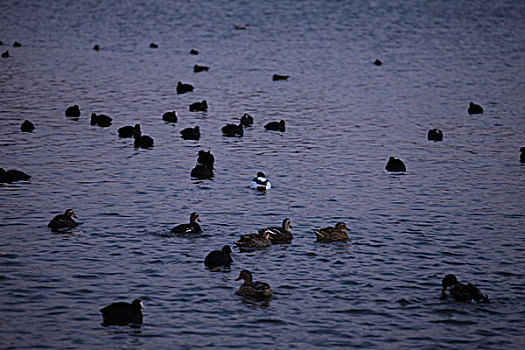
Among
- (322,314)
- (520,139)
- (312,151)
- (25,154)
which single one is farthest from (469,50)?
(322,314)

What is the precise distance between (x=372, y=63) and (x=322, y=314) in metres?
48.5

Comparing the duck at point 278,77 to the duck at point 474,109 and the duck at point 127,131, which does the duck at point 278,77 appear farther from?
the duck at point 127,131

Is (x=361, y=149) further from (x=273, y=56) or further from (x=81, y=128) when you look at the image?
(x=273, y=56)

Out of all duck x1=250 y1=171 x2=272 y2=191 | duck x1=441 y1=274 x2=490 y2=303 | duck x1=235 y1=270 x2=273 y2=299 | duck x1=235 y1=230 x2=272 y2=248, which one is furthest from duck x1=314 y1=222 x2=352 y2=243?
duck x1=250 y1=171 x2=272 y2=191

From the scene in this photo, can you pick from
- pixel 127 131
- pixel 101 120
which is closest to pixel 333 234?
pixel 127 131

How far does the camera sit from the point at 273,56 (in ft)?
225

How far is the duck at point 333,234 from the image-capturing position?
23.7 metres

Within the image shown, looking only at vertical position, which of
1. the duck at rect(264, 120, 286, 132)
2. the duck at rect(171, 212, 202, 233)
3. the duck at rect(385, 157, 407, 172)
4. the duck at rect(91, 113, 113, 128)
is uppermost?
the duck at rect(91, 113, 113, 128)

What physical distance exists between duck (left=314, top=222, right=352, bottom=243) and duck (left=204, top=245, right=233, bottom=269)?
133 inches

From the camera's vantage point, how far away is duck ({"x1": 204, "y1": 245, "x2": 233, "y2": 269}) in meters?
21.3

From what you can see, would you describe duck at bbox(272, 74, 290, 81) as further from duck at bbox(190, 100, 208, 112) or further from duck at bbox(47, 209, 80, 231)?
duck at bbox(47, 209, 80, 231)

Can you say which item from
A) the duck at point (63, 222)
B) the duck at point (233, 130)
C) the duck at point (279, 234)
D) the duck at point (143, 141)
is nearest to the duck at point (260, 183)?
the duck at point (279, 234)

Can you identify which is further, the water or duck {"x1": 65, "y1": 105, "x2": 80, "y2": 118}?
duck {"x1": 65, "y1": 105, "x2": 80, "y2": 118}

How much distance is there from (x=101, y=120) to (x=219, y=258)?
21.1m
